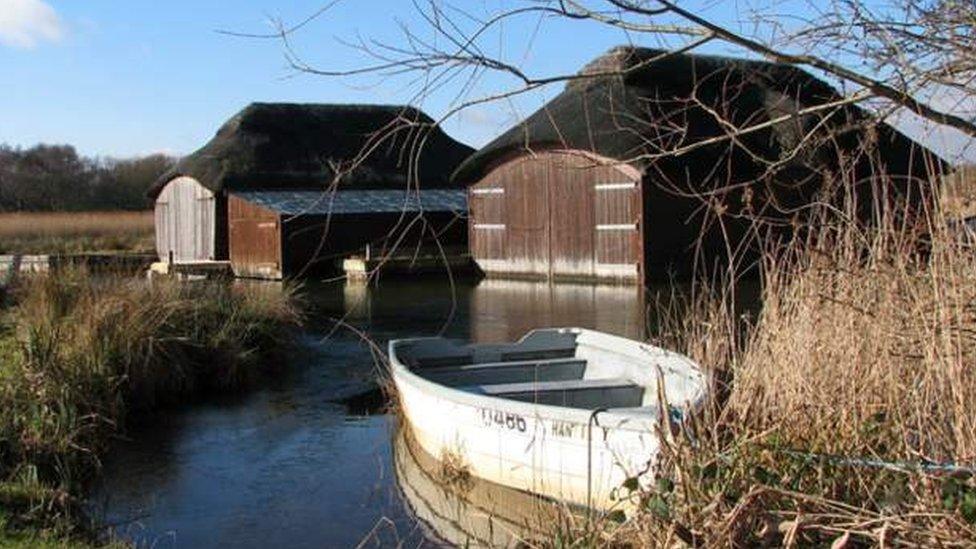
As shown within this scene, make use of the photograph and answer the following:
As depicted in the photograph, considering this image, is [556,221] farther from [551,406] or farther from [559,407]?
[559,407]

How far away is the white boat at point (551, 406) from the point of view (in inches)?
309

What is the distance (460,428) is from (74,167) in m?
72.3

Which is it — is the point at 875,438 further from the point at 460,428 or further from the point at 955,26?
the point at 460,428

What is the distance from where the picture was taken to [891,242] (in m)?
7.24

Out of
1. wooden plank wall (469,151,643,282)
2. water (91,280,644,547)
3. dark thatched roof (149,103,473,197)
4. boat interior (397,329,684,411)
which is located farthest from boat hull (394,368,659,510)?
dark thatched roof (149,103,473,197)

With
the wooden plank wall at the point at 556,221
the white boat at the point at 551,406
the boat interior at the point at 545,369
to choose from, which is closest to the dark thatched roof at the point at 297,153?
the wooden plank wall at the point at 556,221

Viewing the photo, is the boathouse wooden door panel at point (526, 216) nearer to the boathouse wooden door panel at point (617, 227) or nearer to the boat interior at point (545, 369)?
the boathouse wooden door panel at point (617, 227)

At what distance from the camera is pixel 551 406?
28.9ft

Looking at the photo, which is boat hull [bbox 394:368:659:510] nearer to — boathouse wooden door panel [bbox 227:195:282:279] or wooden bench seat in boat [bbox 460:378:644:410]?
wooden bench seat in boat [bbox 460:378:644:410]

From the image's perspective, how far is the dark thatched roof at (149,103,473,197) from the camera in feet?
126

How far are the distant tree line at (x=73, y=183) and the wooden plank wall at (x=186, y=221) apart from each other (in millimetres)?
28099

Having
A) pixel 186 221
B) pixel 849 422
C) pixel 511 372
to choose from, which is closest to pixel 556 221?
pixel 186 221

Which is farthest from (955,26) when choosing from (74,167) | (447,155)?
(74,167)

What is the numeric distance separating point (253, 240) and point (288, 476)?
26354 mm
